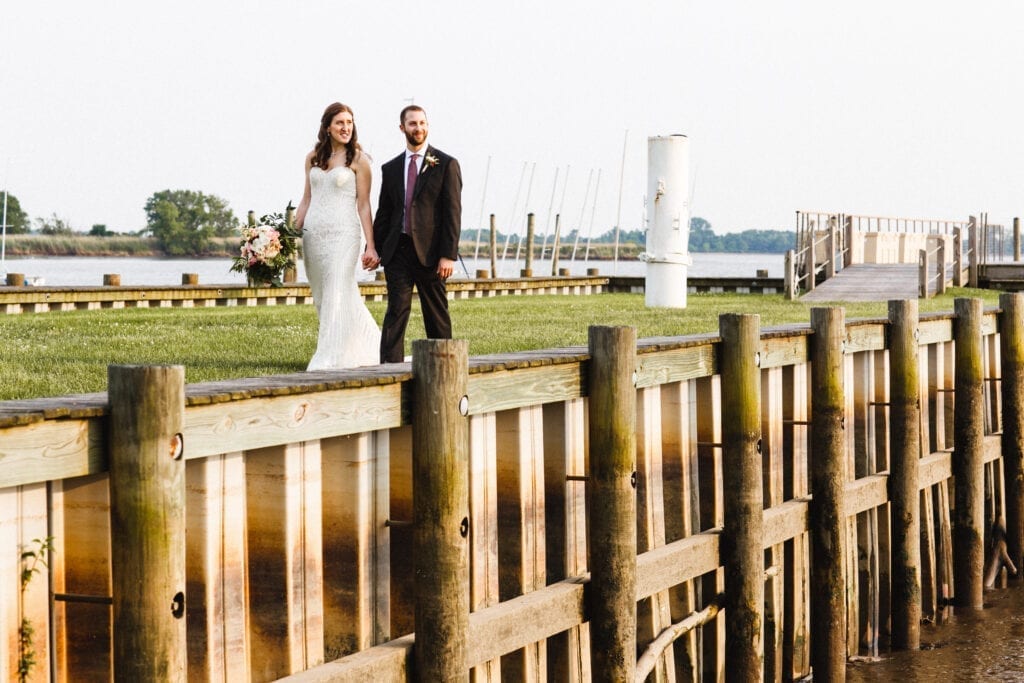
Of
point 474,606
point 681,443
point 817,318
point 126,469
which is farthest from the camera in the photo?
point 817,318

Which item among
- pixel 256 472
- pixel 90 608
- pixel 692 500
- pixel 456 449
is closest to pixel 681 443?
pixel 692 500

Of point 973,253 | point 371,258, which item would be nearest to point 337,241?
→ point 371,258

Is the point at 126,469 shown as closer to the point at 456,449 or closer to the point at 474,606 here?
the point at 456,449

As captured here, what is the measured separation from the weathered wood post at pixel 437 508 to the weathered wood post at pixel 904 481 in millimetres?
6266

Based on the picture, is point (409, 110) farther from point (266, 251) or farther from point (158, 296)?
point (158, 296)

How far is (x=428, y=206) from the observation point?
405 inches

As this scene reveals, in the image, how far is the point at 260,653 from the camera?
5.78 metres

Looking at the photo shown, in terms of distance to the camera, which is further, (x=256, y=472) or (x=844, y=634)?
(x=844, y=634)

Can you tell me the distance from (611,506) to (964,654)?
5.78 meters

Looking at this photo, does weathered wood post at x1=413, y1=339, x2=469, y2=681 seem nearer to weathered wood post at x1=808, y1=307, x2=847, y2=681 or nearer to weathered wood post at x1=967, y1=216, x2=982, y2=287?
weathered wood post at x1=808, y1=307, x2=847, y2=681

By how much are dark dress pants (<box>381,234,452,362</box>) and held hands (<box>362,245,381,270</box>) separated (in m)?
0.11

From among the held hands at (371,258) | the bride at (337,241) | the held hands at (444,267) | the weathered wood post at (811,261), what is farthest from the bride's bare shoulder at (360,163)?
the weathered wood post at (811,261)

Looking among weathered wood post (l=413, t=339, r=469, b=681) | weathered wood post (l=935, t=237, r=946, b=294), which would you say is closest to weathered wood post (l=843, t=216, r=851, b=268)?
weathered wood post (l=935, t=237, r=946, b=294)

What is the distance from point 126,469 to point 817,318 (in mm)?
A: 6525
